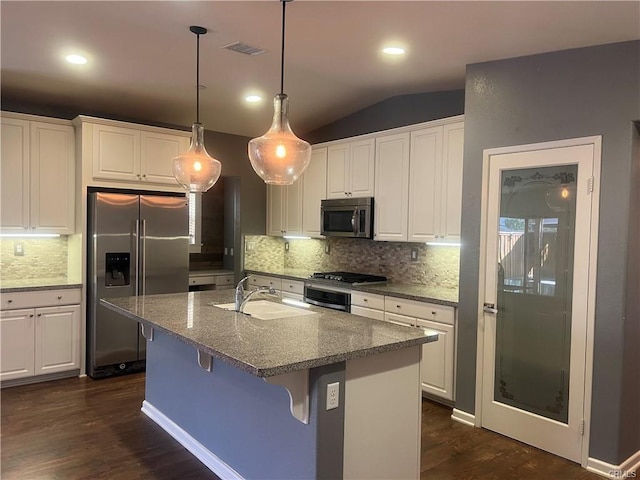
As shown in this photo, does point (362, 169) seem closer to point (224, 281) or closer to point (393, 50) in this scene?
point (393, 50)

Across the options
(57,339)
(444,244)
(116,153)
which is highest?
(116,153)

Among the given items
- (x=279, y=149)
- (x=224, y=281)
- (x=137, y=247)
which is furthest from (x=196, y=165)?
(x=224, y=281)

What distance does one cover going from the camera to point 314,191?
5520 mm

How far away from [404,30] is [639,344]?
2.49 m

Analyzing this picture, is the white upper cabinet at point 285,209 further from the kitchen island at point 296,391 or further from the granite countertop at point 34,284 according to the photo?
the kitchen island at point 296,391

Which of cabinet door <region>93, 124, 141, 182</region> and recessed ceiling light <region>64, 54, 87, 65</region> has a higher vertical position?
recessed ceiling light <region>64, 54, 87, 65</region>

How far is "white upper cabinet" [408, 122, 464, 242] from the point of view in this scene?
405 centimetres

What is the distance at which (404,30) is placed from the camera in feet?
9.80

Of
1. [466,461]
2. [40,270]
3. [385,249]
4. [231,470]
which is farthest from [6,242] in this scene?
[466,461]

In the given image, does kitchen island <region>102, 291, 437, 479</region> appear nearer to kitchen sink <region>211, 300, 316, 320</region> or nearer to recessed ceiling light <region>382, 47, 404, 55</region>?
kitchen sink <region>211, 300, 316, 320</region>

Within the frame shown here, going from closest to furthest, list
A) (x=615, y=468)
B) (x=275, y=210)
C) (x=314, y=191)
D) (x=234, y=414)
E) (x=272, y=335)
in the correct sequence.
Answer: (x=272, y=335) → (x=234, y=414) → (x=615, y=468) → (x=314, y=191) → (x=275, y=210)

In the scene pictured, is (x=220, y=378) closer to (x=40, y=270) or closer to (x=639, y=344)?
(x=639, y=344)

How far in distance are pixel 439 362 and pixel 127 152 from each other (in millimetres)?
3537

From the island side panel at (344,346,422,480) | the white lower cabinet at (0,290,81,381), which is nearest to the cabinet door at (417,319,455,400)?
the island side panel at (344,346,422,480)
